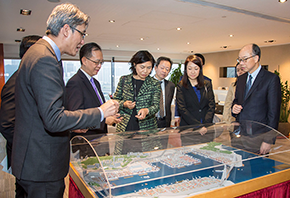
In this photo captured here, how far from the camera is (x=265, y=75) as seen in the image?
2.28 m

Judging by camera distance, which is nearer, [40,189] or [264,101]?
[40,189]

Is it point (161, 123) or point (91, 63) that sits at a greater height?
point (91, 63)

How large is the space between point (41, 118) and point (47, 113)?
0.37ft

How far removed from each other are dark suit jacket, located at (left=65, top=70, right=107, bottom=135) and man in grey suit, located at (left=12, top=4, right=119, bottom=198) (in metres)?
0.72

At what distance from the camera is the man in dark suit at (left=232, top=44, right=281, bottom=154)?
2195 millimetres

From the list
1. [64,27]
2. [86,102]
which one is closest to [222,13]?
[86,102]

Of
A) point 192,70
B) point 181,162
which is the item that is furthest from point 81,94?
point 192,70

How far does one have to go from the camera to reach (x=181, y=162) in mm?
1533

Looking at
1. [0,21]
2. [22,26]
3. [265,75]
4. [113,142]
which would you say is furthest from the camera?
[22,26]

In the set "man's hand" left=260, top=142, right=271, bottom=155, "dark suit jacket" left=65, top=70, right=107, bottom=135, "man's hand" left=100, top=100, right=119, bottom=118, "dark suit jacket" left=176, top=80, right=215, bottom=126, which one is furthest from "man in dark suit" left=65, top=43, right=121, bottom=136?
"man's hand" left=260, top=142, right=271, bottom=155

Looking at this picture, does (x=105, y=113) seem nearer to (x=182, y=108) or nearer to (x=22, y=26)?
(x=182, y=108)

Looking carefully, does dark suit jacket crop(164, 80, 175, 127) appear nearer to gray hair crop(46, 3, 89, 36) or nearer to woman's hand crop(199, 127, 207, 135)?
woman's hand crop(199, 127, 207, 135)

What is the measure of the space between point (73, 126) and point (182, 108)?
6.21 feet

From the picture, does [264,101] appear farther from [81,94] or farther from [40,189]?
[40,189]
